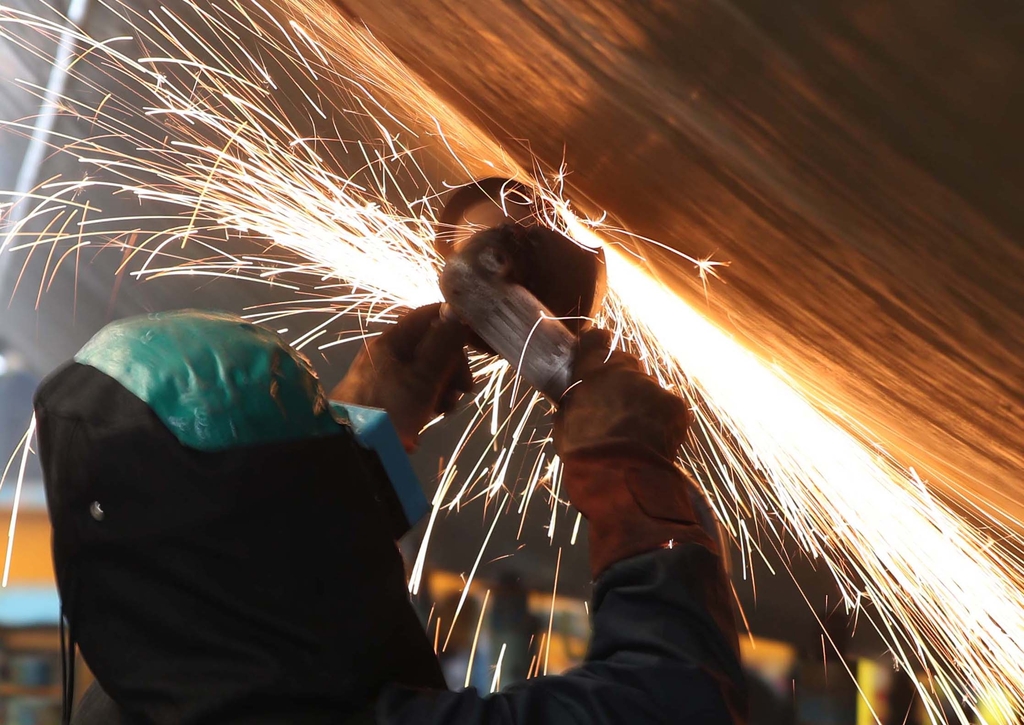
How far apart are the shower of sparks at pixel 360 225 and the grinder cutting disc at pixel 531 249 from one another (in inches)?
2.9

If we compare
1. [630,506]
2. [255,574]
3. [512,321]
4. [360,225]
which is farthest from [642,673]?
[360,225]

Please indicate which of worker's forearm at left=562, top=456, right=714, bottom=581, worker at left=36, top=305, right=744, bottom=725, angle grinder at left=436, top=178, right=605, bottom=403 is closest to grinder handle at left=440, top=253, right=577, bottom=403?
angle grinder at left=436, top=178, right=605, bottom=403

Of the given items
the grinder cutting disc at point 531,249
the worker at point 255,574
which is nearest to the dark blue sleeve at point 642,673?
the worker at point 255,574

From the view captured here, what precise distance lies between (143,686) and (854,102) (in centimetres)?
65

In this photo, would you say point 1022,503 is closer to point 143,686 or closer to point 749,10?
point 749,10

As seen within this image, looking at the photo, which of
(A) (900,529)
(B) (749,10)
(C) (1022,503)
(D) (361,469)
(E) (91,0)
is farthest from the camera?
(E) (91,0)

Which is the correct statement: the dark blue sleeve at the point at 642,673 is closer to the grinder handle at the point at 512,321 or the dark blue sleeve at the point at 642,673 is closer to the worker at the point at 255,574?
the worker at the point at 255,574

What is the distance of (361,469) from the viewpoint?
29.3 inches

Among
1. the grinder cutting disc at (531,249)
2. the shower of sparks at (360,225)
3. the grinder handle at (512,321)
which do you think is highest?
the grinder cutting disc at (531,249)

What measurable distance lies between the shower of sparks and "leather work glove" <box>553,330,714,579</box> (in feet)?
0.66

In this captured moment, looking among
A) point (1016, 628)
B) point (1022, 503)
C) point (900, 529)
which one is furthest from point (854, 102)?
point (1016, 628)

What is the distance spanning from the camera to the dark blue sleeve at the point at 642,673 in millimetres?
672

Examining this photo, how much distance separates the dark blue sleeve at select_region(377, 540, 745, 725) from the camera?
672mm

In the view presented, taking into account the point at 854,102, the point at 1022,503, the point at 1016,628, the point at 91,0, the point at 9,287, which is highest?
the point at 854,102
